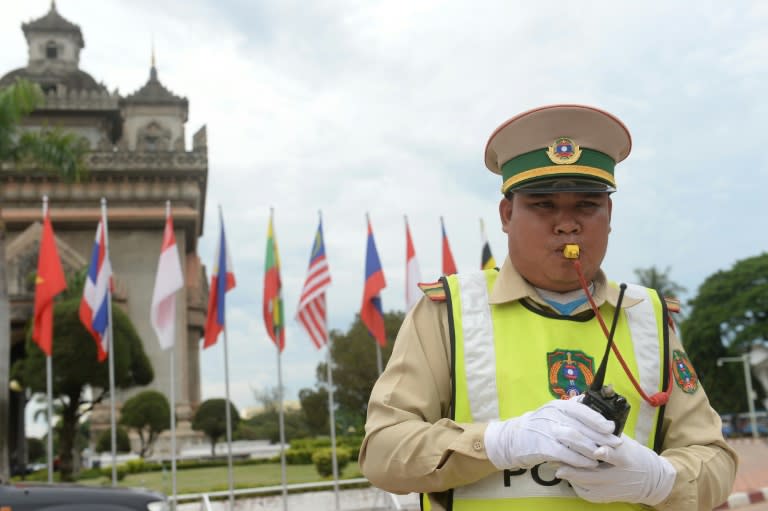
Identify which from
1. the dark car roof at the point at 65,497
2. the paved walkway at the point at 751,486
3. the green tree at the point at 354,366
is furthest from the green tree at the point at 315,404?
the dark car roof at the point at 65,497

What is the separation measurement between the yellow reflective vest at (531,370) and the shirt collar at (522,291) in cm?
3

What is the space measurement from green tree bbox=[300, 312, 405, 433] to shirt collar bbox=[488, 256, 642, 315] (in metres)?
37.1

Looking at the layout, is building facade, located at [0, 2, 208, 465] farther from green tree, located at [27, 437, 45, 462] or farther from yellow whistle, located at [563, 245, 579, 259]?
yellow whistle, located at [563, 245, 579, 259]

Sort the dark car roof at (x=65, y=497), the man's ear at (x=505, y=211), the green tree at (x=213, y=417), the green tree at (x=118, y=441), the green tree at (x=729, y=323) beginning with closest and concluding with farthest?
1. the man's ear at (x=505, y=211)
2. the dark car roof at (x=65, y=497)
3. the green tree at (x=213, y=417)
4. the green tree at (x=118, y=441)
5. the green tree at (x=729, y=323)

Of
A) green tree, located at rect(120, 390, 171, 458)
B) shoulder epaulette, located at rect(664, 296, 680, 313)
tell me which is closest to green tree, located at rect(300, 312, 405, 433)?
green tree, located at rect(120, 390, 171, 458)

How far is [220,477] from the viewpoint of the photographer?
22.4 metres

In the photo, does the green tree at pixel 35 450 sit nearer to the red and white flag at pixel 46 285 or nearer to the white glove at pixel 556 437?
the red and white flag at pixel 46 285

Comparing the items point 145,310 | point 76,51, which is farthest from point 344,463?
point 76,51

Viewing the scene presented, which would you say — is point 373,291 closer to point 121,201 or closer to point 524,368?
point 524,368

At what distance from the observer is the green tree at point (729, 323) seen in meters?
43.6

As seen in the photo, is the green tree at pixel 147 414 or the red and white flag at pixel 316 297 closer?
the red and white flag at pixel 316 297

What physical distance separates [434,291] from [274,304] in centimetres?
1378

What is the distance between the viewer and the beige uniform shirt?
2.09 metres

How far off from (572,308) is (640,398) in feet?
1.04
